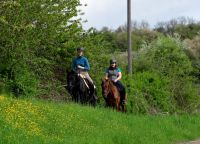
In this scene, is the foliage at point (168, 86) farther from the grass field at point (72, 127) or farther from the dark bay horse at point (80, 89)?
the grass field at point (72, 127)

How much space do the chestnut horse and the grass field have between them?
4.61 ft

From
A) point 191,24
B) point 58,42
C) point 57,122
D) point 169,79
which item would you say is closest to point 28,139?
point 57,122

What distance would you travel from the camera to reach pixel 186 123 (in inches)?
778

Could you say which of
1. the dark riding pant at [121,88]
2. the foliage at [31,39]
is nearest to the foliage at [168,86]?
the dark riding pant at [121,88]

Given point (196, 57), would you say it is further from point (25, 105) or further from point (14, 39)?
point (25, 105)

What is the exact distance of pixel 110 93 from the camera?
18.7 metres

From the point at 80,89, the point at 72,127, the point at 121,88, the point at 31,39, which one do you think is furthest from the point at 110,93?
the point at 72,127

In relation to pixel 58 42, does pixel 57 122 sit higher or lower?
lower

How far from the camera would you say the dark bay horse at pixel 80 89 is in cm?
1812

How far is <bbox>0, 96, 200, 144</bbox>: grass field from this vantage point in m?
11.0

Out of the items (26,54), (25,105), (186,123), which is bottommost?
(186,123)

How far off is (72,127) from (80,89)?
5.32 metres

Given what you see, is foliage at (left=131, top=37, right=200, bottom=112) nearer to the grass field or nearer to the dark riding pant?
the dark riding pant

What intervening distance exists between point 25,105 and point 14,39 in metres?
4.19
